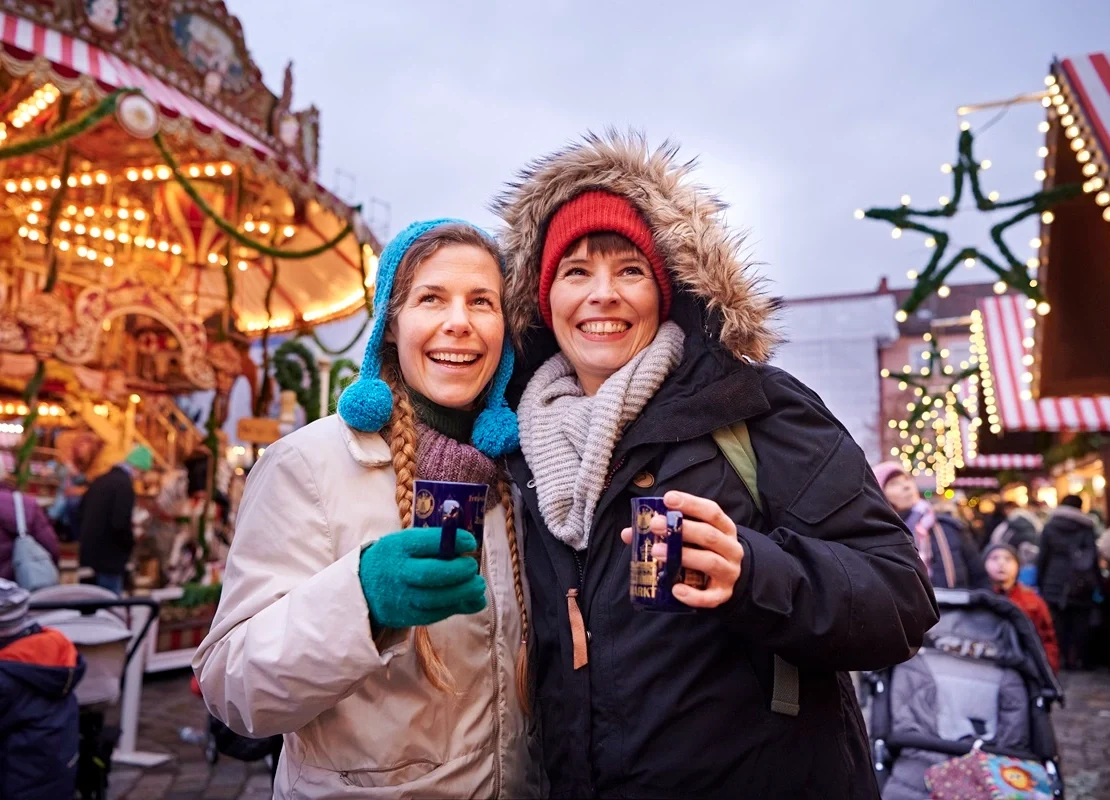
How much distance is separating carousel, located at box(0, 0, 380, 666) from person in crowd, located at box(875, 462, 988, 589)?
4948 millimetres

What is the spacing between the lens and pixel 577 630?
1.91 meters

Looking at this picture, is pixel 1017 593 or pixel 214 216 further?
pixel 214 216

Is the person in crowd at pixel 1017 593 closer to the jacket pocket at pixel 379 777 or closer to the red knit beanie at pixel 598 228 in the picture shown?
the red knit beanie at pixel 598 228

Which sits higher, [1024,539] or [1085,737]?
[1024,539]

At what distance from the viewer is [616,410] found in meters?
2.00

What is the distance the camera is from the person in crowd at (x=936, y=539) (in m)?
5.66

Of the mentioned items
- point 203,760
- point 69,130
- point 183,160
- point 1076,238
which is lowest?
point 203,760

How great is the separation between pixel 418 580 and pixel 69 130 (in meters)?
7.69

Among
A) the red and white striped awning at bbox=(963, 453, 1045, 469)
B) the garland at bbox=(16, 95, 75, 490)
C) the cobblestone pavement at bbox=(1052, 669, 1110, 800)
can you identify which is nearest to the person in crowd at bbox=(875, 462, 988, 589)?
the cobblestone pavement at bbox=(1052, 669, 1110, 800)

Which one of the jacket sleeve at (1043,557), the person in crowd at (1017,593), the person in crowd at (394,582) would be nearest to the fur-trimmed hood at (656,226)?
the person in crowd at (394,582)

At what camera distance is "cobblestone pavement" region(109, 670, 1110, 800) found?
483 centimetres

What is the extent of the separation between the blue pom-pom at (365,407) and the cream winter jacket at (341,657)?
0.04 metres

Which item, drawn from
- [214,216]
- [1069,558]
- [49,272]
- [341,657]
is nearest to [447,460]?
[341,657]

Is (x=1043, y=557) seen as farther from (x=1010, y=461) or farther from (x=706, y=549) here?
(x=1010, y=461)
